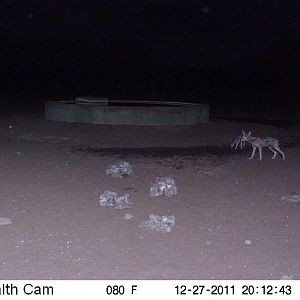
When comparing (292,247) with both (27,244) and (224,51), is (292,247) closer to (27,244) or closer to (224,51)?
(27,244)

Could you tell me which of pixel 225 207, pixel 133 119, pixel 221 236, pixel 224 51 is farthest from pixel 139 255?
pixel 224 51

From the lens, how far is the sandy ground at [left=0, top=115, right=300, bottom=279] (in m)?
5.85

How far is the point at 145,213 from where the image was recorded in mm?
7816

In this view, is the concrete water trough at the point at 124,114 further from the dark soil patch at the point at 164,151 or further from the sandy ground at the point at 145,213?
the dark soil patch at the point at 164,151

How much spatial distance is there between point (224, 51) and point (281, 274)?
43204 millimetres

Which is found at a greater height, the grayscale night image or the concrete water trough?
the concrete water trough

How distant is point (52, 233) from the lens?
6.85 metres

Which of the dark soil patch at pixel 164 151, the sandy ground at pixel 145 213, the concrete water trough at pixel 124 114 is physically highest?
the concrete water trough at pixel 124 114

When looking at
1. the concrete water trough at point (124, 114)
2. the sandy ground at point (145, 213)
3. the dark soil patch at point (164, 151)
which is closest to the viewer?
the sandy ground at point (145, 213)

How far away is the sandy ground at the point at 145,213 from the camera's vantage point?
5.85 metres

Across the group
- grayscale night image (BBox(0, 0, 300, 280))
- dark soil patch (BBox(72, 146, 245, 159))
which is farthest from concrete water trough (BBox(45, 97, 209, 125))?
dark soil patch (BBox(72, 146, 245, 159))

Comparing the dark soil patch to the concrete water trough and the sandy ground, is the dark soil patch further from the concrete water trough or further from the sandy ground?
the concrete water trough

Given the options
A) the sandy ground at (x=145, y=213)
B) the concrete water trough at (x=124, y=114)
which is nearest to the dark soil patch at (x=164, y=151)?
the sandy ground at (x=145, y=213)

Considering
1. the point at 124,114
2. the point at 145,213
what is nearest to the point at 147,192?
the point at 145,213
